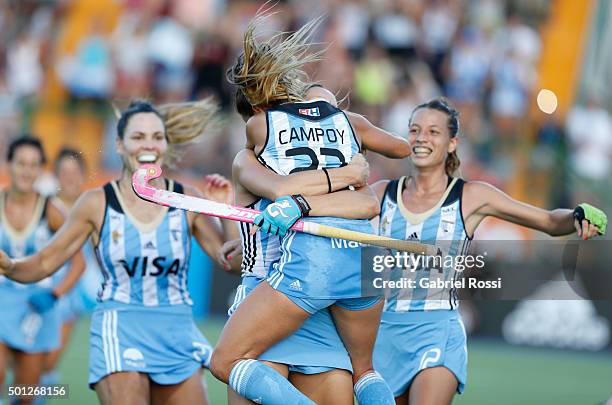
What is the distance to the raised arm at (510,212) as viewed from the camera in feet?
19.5

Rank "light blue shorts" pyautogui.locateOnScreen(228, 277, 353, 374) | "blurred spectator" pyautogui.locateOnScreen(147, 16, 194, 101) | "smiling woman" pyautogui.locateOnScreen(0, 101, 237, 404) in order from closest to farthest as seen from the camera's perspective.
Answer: "light blue shorts" pyautogui.locateOnScreen(228, 277, 353, 374) < "smiling woman" pyautogui.locateOnScreen(0, 101, 237, 404) < "blurred spectator" pyautogui.locateOnScreen(147, 16, 194, 101)

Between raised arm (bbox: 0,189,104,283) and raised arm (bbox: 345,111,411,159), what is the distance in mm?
1728

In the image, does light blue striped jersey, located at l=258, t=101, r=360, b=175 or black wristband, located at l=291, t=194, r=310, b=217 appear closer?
black wristband, located at l=291, t=194, r=310, b=217

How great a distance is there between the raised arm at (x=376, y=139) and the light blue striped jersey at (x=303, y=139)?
225mm

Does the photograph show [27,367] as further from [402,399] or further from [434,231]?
[434,231]

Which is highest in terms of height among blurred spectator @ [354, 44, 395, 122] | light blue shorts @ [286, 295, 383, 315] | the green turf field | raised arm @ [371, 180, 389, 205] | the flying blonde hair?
blurred spectator @ [354, 44, 395, 122]

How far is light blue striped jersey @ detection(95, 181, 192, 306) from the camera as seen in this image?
6.28m

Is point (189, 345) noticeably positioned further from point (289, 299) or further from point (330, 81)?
point (330, 81)

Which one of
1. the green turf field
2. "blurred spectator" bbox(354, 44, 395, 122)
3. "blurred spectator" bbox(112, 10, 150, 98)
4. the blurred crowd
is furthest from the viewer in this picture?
"blurred spectator" bbox(112, 10, 150, 98)

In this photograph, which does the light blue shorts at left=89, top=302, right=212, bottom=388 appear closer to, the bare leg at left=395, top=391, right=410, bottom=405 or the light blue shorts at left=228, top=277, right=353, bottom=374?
the light blue shorts at left=228, top=277, right=353, bottom=374

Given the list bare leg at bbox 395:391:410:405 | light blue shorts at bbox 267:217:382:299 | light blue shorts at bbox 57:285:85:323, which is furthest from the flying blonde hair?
light blue shorts at bbox 57:285:85:323

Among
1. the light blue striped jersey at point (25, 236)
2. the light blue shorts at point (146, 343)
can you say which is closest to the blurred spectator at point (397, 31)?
the light blue striped jersey at point (25, 236)

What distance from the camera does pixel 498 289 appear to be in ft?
22.7

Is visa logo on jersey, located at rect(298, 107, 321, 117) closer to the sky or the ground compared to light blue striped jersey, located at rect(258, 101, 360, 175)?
closer to the sky
